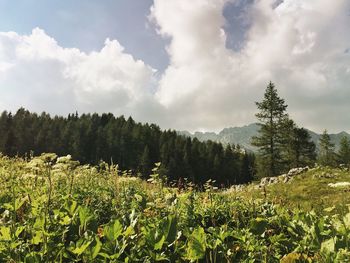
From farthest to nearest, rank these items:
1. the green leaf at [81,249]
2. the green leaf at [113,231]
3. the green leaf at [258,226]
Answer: the green leaf at [258,226]
the green leaf at [113,231]
the green leaf at [81,249]

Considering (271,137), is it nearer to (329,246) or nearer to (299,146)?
(299,146)

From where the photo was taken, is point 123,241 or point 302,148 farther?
point 302,148

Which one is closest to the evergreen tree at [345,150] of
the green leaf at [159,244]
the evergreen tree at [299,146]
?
the evergreen tree at [299,146]

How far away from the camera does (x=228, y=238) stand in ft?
12.9

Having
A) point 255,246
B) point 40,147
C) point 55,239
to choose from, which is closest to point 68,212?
point 55,239

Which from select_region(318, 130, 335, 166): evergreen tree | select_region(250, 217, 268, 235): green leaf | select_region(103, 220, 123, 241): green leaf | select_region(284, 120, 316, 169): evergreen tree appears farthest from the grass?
select_region(318, 130, 335, 166): evergreen tree

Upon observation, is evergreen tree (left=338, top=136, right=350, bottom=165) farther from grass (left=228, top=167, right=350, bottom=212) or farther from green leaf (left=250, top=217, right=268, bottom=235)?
green leaf (left=250, top=217, right=268, bottom=235)

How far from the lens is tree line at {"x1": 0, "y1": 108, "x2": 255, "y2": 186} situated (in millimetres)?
98750

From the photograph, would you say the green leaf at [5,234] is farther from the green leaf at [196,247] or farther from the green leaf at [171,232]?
the green leaf at [196,247]

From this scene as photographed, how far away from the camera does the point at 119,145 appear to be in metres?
107

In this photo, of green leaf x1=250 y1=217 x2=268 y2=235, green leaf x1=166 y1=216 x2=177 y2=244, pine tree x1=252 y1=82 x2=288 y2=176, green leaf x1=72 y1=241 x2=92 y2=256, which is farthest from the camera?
pine tree x1=252 y1=82 x2=288 y2=176

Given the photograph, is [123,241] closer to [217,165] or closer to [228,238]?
[228,238]

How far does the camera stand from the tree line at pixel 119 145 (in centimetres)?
9875

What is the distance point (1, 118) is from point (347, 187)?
9699cm
